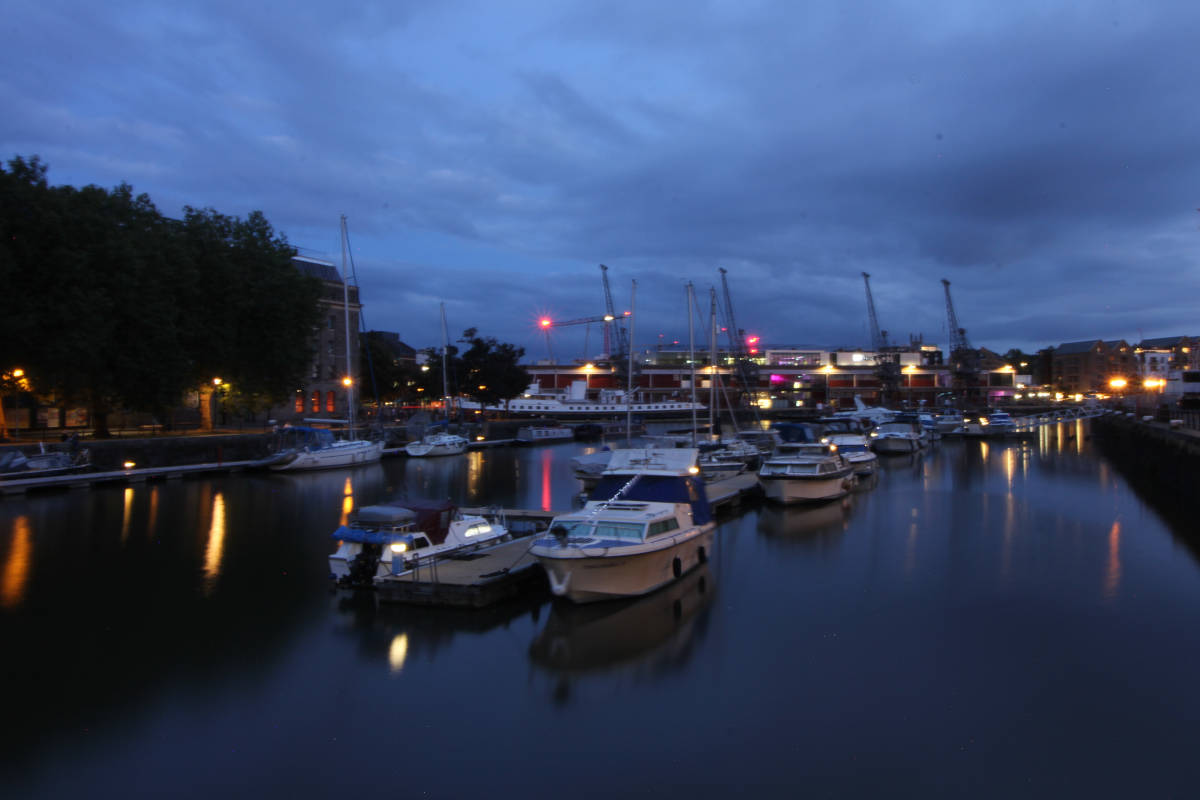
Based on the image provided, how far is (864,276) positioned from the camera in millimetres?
109062

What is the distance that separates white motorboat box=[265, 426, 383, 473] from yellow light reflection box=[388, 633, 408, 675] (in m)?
29.8

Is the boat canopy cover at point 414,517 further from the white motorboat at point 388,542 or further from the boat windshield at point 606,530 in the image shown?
the boat windshield at point 606,530

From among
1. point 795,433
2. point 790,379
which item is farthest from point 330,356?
point 790,379

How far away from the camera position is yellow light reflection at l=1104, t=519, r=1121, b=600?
58.9 ft

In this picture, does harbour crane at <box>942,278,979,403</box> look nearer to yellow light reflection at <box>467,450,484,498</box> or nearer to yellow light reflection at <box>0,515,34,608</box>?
yellow light reflection at <box>467,450,484,498</box>

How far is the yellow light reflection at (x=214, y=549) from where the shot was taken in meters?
18.1

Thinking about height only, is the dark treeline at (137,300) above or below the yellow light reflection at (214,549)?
above

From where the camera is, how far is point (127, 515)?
26.4 m

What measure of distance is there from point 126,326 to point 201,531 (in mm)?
16471

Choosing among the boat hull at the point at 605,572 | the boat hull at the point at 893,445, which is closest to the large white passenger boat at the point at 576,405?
the boat hull at the point at 893,445

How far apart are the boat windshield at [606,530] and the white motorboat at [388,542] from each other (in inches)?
126

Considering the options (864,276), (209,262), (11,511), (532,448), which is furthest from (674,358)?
(11,511)

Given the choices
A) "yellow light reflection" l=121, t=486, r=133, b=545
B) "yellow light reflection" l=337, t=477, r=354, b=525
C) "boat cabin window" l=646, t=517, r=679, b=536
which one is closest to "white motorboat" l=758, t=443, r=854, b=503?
"boat cabin window" l=646, t=517, r=679, b=536

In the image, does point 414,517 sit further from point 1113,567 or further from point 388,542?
point 1113,567
